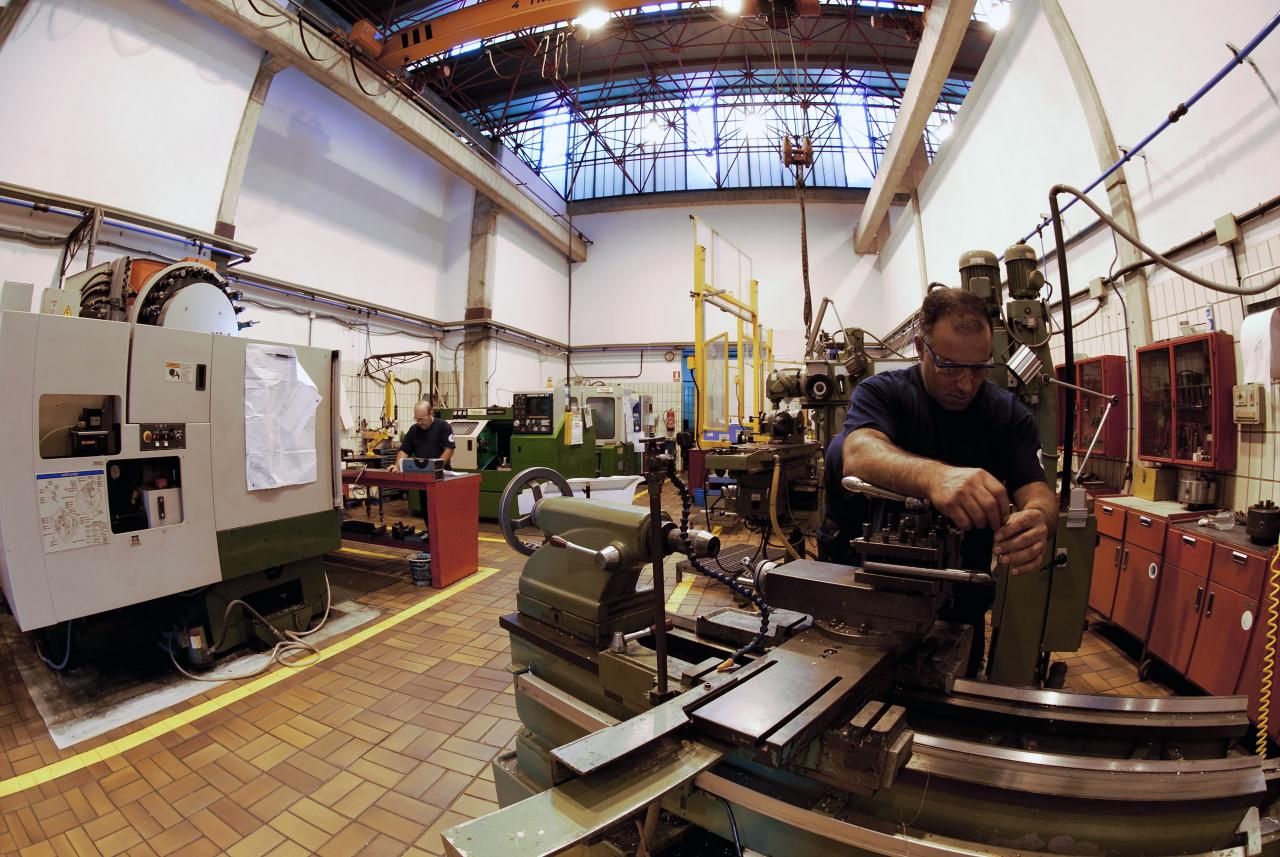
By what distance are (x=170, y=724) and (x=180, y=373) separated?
1688mm

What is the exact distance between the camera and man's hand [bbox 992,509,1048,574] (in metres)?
1.02

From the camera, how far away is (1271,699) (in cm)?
179

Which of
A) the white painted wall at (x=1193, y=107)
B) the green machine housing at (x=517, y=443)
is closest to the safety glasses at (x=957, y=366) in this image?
the white painted wall at (x=1193, y=107)

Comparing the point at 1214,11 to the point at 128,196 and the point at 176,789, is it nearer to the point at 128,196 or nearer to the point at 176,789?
the point at 176,789

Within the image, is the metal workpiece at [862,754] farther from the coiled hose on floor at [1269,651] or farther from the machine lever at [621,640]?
the coiled hose on floor at [1269,651]

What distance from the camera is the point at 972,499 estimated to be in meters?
0.98

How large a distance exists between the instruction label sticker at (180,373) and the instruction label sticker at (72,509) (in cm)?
52

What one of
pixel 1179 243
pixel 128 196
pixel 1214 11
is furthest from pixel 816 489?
pixel 128 196

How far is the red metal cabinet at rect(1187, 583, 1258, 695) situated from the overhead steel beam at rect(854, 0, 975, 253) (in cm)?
577

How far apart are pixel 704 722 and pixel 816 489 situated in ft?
12.0

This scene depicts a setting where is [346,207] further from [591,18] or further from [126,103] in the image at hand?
[591,18]

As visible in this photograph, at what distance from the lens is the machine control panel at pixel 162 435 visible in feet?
7.59

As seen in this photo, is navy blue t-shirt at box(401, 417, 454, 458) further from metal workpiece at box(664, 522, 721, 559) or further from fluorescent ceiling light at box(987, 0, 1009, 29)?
fluorescent ceiling light at box(987, 0, 1009, 29)

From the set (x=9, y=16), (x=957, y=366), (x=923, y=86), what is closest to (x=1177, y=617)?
(x=957, y=366)
